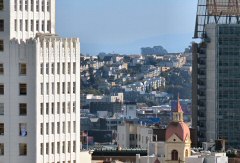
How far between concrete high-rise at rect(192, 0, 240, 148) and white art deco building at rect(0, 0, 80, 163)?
325ft

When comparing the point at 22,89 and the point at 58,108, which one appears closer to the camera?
the point at 22,89

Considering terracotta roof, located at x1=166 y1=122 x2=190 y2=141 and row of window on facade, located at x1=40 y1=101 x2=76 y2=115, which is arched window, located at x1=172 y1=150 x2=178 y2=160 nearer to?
terracotta roof, located at x1=166 y1=122 x2=190 y2=141

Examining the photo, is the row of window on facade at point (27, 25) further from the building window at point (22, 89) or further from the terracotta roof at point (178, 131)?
the terracotta roof at point (178, 131)

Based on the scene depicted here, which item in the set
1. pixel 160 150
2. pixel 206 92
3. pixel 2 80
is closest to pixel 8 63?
pixel 2 80

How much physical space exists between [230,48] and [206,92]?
17.0ft

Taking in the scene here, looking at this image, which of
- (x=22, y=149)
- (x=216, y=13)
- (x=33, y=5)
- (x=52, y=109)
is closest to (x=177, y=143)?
(x=52, y=109)

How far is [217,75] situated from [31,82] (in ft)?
336

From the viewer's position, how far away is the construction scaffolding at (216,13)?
534 ft

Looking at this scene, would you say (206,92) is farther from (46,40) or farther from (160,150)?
(46,40)

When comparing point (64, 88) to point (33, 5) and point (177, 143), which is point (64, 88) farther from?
point (177, 143)

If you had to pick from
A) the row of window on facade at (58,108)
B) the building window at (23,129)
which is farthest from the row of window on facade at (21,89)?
the building window at (23,129)

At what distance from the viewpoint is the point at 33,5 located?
196ft

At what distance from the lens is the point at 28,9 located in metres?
59.6

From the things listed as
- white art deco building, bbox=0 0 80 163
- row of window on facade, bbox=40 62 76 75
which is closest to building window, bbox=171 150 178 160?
row of window on facade, bbox=40 62 76 75
